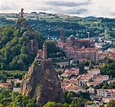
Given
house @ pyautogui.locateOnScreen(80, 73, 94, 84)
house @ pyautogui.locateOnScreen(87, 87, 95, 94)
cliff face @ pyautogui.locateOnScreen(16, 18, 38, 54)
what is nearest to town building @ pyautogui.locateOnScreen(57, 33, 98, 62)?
cliff face @ pyautogui.locateOnScreen(16, 18, 38, 54)

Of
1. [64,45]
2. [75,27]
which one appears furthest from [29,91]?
[75,27]

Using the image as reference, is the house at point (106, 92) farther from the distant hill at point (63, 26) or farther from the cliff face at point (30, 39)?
the distant hill at point (63, 26)

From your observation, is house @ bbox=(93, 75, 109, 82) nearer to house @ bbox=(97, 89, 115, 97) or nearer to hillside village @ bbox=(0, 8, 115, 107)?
hillside village @ bbox=(0, 8, 115, 107)

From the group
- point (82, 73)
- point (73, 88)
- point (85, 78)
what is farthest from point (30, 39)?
point (73, 88)

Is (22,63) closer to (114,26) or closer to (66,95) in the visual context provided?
(66,95)

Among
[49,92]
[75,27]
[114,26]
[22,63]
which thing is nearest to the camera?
[49,92]

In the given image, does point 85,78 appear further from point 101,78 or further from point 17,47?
point 17,47
